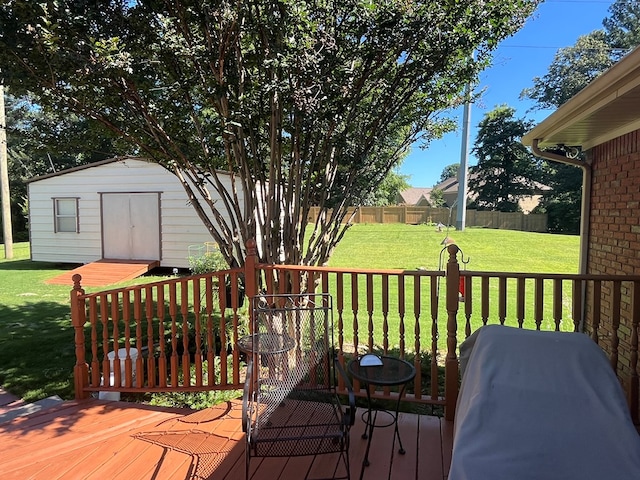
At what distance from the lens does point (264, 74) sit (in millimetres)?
3275

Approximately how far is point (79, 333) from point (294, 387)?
1.81 meters

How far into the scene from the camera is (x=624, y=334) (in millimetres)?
3547

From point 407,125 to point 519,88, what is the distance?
25990mm

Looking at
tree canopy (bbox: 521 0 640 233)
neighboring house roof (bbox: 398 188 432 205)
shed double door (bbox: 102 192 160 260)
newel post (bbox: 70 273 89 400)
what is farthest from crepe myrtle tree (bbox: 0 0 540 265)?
neighboring house roof (bbox: 398 188 432 205)

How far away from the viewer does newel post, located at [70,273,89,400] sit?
10.6 ft

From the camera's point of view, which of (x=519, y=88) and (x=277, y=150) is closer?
(x=277, y=150)

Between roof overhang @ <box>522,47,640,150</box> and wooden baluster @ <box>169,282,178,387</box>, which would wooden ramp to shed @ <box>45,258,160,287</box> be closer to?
wooden baluster @ <box>169,282,178,387</box>

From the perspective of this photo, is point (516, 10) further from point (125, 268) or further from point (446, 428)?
point (125, 268)

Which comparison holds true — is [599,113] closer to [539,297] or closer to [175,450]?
[539,297]

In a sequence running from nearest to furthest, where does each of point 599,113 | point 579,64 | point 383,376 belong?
point 383,376 < point 599,113 < point 579,64

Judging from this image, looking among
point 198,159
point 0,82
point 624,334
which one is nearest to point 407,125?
point 198,159

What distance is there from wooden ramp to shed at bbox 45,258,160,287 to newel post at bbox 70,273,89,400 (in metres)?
5.78

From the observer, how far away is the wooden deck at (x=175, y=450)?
2.26 meters

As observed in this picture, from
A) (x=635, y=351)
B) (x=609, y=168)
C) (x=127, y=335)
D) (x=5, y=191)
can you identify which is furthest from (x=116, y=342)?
(x=5, y=191)
